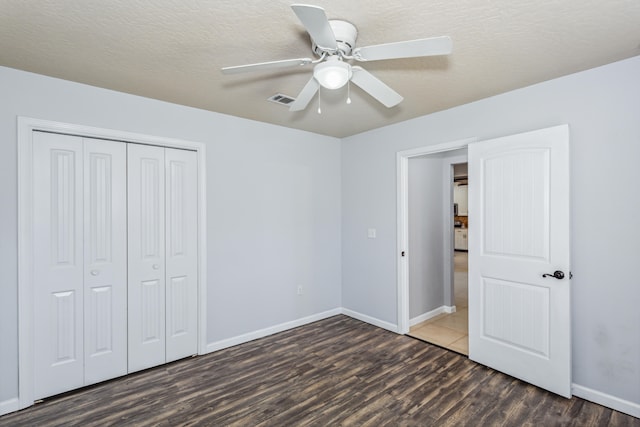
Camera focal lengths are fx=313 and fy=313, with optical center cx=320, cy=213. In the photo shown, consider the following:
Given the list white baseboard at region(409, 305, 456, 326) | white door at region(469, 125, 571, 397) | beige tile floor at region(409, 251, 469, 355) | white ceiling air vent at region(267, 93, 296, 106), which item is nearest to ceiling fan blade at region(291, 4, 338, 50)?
white ceiling air vent at region(267, 93, 296, 106)

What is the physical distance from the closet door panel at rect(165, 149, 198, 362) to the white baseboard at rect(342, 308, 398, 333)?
6.63ft

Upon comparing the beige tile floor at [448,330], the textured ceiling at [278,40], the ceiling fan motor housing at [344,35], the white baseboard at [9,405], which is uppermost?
the textured ceiling at [278,40]

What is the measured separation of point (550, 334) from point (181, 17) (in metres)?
3.37

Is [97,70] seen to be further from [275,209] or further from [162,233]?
[275,209]

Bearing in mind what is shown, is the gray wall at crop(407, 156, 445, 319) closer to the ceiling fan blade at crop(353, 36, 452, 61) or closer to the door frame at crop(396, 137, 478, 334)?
the door frame at crop(396, 137, 478, 334)

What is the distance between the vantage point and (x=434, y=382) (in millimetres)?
2670

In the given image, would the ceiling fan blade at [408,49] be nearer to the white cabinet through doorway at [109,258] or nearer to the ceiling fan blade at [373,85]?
the ceiling fan blade at [373,85]

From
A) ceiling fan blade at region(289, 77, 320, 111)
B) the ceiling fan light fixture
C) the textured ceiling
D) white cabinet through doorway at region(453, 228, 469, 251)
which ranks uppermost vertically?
the textured ceiling

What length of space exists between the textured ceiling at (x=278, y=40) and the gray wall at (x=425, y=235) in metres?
1.46

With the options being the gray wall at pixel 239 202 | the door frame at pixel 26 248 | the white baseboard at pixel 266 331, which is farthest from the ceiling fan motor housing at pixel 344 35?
the white baseboard at pixel 266 331

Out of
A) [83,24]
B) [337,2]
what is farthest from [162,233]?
[337,2]

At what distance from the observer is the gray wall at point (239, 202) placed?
231 centimetres

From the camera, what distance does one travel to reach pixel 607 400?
2.30 meters

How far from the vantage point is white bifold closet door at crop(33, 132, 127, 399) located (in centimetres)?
246
